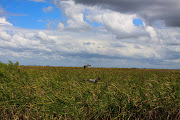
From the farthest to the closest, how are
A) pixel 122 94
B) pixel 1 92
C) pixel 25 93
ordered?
1. pixel 1 92
2. pixel 25 93
3. pixel 122 94

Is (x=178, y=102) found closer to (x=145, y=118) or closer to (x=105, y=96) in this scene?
(x=145, y=118)

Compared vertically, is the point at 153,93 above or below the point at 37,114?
above

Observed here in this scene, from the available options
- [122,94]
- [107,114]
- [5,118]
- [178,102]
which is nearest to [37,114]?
[5,118]

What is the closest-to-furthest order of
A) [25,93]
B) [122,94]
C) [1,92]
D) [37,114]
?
[37,114], [122,94], [25,93], [1,92]

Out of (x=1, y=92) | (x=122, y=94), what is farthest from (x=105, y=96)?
(x=1, y=92)

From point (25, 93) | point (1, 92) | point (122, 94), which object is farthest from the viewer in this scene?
point (1, 92)

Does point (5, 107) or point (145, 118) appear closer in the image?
point (145, 118)

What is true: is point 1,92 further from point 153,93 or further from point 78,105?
point 153,93

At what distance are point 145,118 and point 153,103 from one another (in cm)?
59

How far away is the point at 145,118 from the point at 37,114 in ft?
12.2

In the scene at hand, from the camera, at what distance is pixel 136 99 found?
5.96 m

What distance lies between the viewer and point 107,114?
586 centimetres

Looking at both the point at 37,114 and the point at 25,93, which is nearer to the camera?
the point at 37,114

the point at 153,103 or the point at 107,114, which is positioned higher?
the point at 153,103
